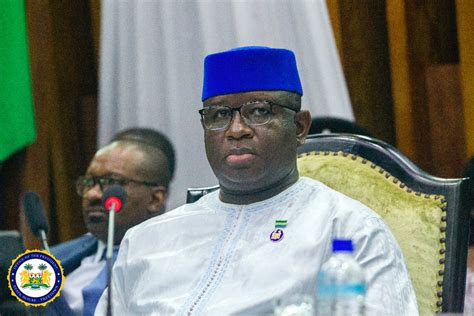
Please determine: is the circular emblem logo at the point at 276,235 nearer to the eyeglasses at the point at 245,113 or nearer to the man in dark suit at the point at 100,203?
the eyeglasses at the point at 245,113

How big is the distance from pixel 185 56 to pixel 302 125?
1.27 metres

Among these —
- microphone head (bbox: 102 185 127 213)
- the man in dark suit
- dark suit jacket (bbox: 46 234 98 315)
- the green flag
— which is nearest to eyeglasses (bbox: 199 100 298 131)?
microphone head (bbox: 102 185 127 213)

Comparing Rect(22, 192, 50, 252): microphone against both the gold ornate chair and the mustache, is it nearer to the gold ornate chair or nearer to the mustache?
the mustache

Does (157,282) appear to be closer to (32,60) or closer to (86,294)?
(86,294)

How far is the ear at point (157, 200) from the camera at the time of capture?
10.1 ft

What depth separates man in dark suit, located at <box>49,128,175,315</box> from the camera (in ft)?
9.87

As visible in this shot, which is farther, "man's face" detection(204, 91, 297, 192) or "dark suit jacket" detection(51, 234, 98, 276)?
"dark suit jacket" detection(51, 234, 98, 276)

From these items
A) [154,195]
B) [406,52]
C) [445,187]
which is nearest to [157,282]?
[445,187]

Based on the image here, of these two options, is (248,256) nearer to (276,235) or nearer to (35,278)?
(276,235)

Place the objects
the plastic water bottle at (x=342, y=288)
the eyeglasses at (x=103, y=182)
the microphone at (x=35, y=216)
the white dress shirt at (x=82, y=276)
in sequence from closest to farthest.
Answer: the plastic water bottle at (x=342, y=288)
the microphone at (x=35, y=216)
the white dress shirt at (x=82, y=276)
the eyeglasses at (x=103, y=182)

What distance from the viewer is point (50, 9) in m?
3.90

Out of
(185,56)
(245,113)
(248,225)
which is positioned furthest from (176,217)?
(185,56)

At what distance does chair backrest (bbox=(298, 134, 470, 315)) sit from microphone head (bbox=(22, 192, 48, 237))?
66cm

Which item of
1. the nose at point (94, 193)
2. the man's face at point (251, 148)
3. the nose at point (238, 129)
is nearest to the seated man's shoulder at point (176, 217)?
the man's face at point (251, 148)
